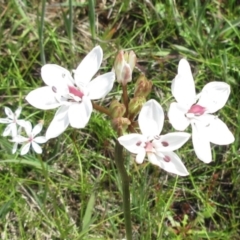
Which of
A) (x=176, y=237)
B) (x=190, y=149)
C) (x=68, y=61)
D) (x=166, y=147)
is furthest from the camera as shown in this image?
(x=68, y=61)

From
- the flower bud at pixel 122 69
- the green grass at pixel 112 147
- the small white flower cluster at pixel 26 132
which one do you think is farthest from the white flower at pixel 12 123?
the flower bud at pixel 122 69

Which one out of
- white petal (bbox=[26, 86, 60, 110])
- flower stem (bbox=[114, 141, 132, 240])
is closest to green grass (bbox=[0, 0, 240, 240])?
flower stem (bbox=[114, 141, 132, 240])

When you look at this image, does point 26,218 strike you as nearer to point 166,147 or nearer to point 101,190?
point 101,190

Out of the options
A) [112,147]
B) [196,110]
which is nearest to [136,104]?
[196,110]

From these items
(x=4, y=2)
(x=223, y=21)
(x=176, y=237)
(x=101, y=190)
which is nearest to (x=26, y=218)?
(x=101, y=190)

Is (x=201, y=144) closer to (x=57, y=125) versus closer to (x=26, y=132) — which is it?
(x=57, y=125)

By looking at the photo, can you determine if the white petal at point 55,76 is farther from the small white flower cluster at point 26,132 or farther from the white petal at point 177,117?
the small white flower cluster at point 26,132
